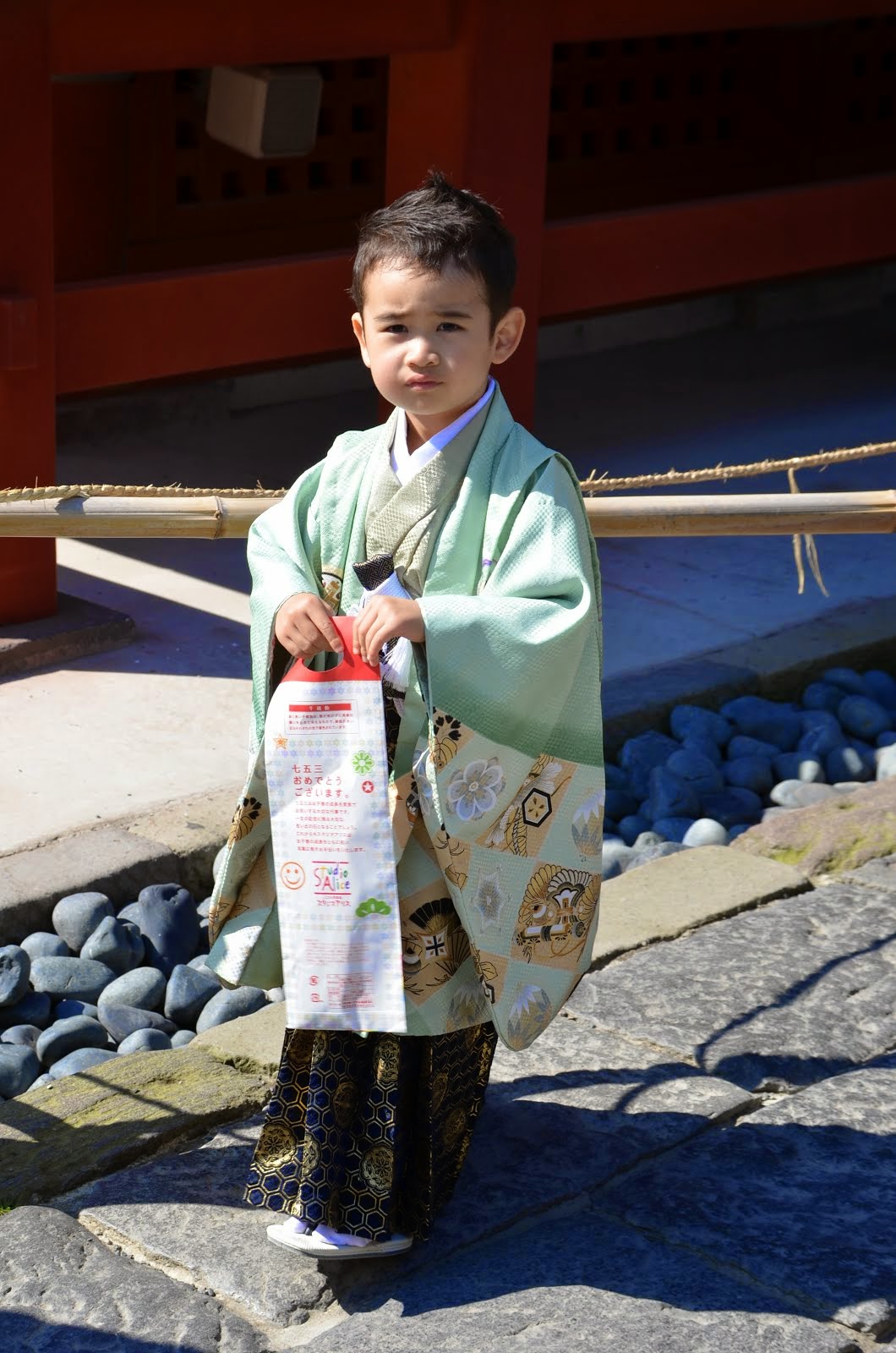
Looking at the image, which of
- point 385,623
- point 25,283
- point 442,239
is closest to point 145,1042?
point 385,623

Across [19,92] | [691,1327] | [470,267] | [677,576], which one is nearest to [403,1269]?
[691,1327]

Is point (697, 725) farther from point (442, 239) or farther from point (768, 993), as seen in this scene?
point (442, 239)

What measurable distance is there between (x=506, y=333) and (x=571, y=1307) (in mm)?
1260

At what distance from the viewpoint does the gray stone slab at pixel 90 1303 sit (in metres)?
2.10

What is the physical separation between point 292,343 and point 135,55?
1181mm

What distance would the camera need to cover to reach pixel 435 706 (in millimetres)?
2102

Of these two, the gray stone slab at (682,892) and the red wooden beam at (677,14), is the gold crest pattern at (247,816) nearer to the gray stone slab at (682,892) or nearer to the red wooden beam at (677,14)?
the gray stone slab at (682,892)

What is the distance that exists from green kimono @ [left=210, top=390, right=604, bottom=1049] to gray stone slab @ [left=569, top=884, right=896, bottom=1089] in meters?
0.68

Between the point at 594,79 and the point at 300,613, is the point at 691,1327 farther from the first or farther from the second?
the point at 594,79

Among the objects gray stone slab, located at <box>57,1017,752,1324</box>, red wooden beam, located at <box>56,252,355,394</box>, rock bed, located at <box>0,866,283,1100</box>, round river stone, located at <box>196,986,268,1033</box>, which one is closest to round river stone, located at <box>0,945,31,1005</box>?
rock bed, located at <box>0,866,283,1100</box>

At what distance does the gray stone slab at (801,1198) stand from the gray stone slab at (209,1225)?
481mm

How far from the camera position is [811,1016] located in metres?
2.99

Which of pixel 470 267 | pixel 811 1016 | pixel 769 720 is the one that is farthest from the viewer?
pixel 769 720

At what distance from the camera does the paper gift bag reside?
6.92 feet
